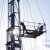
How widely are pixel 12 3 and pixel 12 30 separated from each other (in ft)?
15.9

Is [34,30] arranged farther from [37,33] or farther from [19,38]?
[19,38]

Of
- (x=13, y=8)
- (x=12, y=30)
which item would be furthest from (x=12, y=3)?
(x=12, y=30)

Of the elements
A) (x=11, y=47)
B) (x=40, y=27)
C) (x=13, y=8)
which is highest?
(x=13, y=8)

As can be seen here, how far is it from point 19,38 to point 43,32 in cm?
610

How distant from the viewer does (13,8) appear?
4888cm

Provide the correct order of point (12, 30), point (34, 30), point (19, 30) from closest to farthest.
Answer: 1. point (34, 30)
2. point (19, 30)
3. point (12, 30)

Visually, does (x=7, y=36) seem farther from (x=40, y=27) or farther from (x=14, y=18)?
(x=40, y=27)


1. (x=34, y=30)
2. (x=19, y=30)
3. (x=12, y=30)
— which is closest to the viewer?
(x=34, y=30)

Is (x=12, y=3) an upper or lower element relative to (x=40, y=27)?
upper

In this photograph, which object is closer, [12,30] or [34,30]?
[34,30]

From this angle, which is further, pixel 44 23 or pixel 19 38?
pixel 19 38

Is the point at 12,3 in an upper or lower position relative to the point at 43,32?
upper

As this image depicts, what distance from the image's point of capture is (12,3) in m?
49.2

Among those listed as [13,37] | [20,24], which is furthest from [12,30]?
[20,24]
